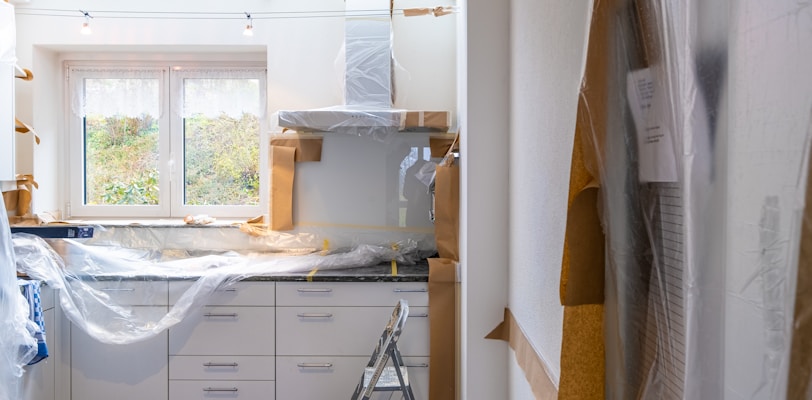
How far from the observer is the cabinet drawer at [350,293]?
95.9 inches

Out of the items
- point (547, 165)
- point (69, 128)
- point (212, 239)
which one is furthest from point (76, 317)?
point (547, 165)

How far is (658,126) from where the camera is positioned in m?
0.56

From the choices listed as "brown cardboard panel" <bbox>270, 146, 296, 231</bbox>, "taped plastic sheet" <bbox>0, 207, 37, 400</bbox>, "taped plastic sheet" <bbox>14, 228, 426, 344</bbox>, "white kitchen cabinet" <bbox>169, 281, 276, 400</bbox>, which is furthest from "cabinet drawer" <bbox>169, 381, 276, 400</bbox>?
"brown cardboard panel" <bbox>270, 146, 296, 231</bbox>

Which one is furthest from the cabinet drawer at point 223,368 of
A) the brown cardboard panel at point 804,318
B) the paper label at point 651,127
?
the brown cardboard panel at point 804,318

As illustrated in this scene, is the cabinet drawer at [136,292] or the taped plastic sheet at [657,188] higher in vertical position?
the taped plastic sheet at [657,188]

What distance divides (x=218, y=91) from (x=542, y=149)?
7.90 feet

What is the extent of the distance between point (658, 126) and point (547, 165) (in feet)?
2.17

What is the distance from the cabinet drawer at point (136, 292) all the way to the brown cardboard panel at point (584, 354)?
212 cm

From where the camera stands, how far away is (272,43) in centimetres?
299

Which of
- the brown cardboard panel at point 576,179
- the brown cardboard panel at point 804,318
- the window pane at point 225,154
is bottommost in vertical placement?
the brown cardboard panel at point 804,318

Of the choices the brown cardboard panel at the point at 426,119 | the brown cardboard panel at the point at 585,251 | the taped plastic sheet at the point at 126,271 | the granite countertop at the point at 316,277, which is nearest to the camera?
the brown cardboard panel at the point at 585,251

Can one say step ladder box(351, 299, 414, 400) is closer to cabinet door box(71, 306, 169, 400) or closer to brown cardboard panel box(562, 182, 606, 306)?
cabinet door box(71, 306, 169, 400)

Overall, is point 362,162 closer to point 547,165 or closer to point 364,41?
point 364,41

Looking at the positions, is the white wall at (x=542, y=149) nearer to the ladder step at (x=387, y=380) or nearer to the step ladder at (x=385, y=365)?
the step ladder at (x=385, y=365)
